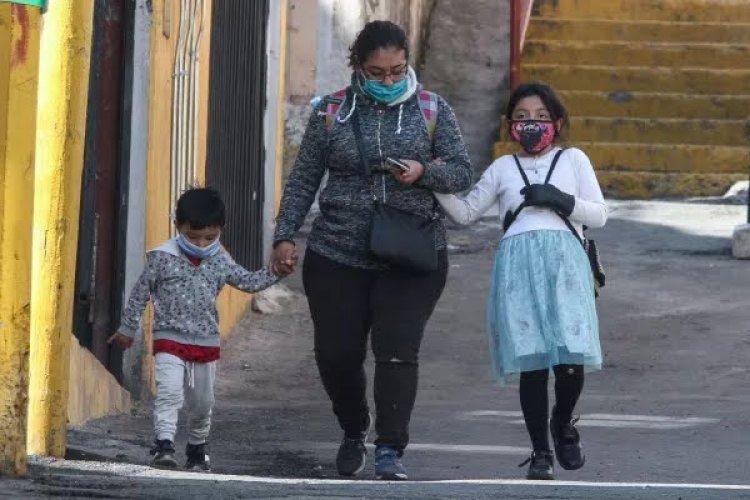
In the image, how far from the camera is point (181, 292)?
22.3 feet

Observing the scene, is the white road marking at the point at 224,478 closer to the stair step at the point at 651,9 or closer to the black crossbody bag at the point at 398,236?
the black crossbody bag at the point at 398,236

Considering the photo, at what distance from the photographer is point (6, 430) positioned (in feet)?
19.3

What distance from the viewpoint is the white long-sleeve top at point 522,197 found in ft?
22.3

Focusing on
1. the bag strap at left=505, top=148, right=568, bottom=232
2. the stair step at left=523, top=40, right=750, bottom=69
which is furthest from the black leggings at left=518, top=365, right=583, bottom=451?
the stair step at left=523, top=40, right=750, bottom=69

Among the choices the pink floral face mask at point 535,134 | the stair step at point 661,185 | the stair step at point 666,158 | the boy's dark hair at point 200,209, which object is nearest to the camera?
the boy's dark hair at point 200,209

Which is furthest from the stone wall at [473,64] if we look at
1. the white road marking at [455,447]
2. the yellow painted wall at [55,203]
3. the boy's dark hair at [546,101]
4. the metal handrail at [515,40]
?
the yellow painted wall at [55,203]

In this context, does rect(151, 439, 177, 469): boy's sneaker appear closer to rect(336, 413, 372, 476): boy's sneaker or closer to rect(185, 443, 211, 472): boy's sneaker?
rect(185, 443, 211, 472): boy's sneaker

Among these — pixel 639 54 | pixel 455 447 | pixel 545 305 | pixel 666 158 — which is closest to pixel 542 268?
pixel 545 305

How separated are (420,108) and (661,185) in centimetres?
872

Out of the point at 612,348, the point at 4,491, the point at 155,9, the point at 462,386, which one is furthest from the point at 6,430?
the point at 612,348

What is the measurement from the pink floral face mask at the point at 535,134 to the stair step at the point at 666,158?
8.58 metres

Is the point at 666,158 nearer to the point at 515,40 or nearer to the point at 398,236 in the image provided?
the point at 515,40

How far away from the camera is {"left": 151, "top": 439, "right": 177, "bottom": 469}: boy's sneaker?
6.64m

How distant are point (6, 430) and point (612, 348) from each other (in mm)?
5397
